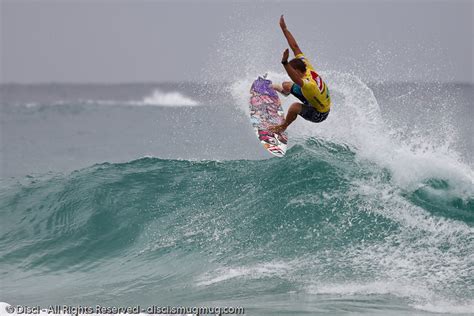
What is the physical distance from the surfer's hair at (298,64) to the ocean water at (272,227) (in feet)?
8.21

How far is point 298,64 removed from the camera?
33.0 ft

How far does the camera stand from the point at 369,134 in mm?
12711

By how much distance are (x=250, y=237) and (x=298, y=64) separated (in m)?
2.93

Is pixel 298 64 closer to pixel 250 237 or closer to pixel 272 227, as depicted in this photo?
pixel 272 227

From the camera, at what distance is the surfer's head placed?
10.0 m

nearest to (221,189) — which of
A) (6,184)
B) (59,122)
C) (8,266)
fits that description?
(8,266)

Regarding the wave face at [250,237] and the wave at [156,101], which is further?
the wave at [156,101]

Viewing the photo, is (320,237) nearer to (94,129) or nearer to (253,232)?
(253,232)

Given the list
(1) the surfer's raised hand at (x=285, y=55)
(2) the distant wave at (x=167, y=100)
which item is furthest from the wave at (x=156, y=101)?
(1) the surfer's raised hand at (x=285, y=55)

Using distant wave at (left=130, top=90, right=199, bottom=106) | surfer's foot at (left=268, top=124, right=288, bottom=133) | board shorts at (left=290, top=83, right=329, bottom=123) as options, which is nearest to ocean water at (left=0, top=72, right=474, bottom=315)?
surfer's foot at (left=268, top=124, right=288, bottom=133)

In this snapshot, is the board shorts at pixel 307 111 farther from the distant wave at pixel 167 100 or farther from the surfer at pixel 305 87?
the distant wave at pixel 167 100

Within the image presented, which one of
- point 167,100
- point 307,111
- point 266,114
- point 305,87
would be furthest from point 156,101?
point 305,87

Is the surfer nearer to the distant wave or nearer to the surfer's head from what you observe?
the surfer's head

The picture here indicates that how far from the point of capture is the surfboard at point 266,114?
37.4ft
